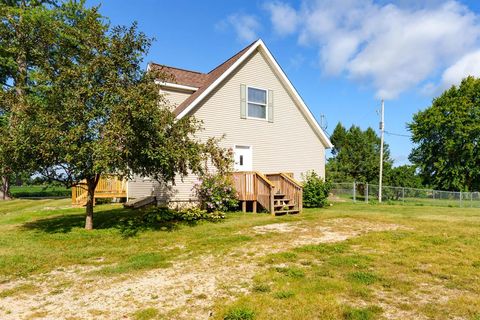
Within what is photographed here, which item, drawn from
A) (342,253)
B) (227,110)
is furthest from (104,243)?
(227,110)

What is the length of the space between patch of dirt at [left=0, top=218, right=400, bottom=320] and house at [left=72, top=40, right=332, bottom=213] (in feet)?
21.7


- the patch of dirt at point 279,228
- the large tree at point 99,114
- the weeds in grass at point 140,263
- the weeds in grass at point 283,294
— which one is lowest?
the weeds in grass at point 140,263

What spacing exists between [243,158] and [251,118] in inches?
80.4

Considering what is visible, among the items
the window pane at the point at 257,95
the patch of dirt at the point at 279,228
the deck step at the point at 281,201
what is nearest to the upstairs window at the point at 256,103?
the window pane at the point at 257,95

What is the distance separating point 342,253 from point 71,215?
1084 cm

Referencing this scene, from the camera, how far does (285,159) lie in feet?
56.2

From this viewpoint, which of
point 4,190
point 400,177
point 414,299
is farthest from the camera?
point 400,177

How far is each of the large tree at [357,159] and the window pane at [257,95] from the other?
1791cm

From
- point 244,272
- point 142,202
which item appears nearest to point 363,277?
point 244,272

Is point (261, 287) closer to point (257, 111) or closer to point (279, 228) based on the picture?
point (279, 228)

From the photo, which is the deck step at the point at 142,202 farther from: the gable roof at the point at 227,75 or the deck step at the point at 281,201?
the deck step at the point at 281,201

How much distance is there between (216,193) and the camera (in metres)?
13.1

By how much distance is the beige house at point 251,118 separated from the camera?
1444 centimetres

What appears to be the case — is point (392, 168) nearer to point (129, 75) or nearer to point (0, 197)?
point (129, 75)
